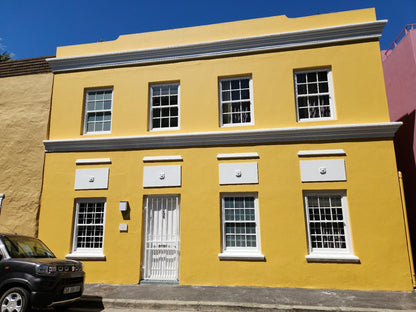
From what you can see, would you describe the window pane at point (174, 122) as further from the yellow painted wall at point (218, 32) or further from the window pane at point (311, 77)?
the window pane at point (311, 77)

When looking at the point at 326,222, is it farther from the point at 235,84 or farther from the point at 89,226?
the point at 89,226

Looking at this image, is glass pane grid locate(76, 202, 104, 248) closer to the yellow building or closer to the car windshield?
the yellow building

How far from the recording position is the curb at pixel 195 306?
21.8 feet

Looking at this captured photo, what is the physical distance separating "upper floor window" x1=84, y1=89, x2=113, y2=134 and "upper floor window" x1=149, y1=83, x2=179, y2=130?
5.21ft

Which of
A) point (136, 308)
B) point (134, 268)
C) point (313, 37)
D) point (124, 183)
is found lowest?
point (136, 308)

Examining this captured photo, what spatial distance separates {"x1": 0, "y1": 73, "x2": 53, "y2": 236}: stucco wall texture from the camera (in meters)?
10.3

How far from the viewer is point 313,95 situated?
9.64 meters

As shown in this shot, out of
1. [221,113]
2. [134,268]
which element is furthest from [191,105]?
→ [134,268]

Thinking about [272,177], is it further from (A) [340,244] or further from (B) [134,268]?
(B) [134,268]

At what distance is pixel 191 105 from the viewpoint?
10133 millimetres

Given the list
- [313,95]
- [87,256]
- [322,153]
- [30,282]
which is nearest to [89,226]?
[87,256]

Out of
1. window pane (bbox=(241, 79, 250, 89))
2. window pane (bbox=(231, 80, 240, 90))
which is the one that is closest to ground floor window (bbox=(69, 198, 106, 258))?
window pane (bbox=(231, 80, 240, 90))

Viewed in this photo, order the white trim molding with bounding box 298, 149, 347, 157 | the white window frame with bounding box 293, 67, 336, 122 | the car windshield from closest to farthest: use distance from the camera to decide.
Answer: the car windshield, the white trim molding with bounding box 298, 149, 347, 157, the white window frame with bounding box 293, 67, 336, 122

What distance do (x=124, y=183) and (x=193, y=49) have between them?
16.9 ft
